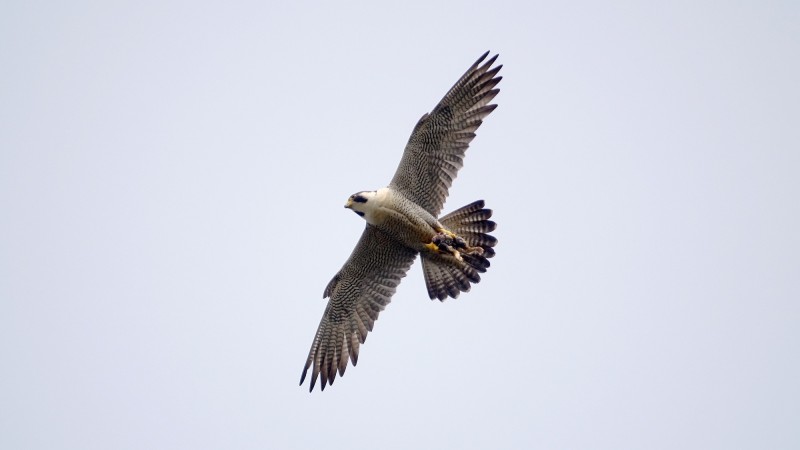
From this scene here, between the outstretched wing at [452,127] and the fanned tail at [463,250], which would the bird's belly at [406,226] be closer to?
the fanned tail at [463,250]

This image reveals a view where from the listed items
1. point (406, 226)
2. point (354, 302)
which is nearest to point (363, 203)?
point (406, 226)

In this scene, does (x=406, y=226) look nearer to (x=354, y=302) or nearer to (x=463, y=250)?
(x=463, y=250)

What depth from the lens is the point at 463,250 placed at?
12219 millimetres

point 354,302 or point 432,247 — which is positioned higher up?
point 432,247

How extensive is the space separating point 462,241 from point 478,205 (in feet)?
1.75

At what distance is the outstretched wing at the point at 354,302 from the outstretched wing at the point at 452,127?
1.29 metres

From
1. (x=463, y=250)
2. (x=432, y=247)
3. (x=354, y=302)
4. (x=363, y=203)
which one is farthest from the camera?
(x=354, y=302)

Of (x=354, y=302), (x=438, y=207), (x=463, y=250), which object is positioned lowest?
(x=354, y=302)

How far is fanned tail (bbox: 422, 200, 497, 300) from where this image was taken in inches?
481

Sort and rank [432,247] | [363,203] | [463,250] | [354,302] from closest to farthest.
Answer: [363,203], [463,250], [432,247], [354,302]

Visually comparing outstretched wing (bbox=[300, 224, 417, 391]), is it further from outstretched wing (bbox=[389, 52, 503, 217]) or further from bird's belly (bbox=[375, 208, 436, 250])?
outstretched wing (bbox=[389, 52, 503, 217])

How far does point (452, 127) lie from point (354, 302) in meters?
2.83

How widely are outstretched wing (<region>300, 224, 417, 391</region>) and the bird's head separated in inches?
33.3

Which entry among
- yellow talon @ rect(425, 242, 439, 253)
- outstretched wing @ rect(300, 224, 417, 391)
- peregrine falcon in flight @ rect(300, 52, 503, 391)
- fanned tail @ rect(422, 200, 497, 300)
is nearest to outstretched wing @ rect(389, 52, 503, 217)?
peregrine falcon in flight @ rect(300, 52, 503, 391)
